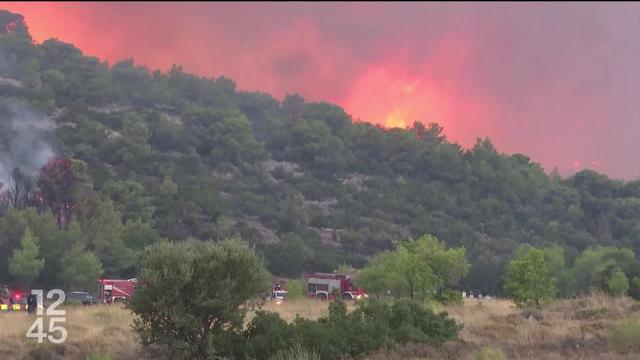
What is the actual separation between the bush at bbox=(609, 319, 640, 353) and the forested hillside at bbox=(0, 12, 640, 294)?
4318 cm

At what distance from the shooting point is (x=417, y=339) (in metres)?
19.6

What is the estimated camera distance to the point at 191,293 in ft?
59.8

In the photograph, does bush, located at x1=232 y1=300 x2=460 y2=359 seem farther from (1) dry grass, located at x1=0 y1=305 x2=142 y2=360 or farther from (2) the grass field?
(1) dry grass, located at x1=0 y1=305 x2=142 y2=360

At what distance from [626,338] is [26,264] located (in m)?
42.4

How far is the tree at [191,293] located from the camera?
1791 cm

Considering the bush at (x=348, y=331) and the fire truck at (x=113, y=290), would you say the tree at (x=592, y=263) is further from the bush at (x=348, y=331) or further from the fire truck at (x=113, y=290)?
the bush at (x=348, y=331)

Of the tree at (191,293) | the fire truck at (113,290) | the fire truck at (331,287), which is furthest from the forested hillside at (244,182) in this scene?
the tree at (191,293)

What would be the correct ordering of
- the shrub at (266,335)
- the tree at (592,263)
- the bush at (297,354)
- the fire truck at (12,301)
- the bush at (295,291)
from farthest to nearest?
the tree at (592,263) → the bush at (295,291) → the fire truck at (12,301) → the shrub at (266,335) → the bush at (297,354)

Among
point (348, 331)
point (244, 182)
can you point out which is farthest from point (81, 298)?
point (244, 182)

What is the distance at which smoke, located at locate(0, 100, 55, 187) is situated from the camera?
87.5 meters

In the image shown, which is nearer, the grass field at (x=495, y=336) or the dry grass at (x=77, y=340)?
the grass field at (x=495, y=336)

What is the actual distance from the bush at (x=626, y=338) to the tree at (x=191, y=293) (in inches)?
355

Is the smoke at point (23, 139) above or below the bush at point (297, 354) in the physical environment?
above

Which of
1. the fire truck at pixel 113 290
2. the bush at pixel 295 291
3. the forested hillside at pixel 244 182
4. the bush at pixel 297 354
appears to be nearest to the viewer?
the bush at pixel 297 354
